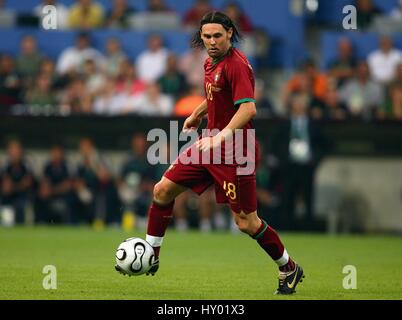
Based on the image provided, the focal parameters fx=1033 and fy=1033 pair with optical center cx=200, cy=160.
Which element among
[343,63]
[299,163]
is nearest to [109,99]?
[299,163]

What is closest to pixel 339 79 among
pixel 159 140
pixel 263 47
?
pixel 263 47

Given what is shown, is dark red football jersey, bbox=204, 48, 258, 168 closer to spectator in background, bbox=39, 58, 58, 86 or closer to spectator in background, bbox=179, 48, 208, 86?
spectator in background, bbox=179, 48, 208, 86

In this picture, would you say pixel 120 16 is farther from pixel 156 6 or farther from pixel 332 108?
pixel 332 108

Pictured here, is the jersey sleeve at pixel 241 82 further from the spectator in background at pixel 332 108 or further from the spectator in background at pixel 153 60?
the spectator in background at pixel 153 60

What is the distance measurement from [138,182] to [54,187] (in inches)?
57.5

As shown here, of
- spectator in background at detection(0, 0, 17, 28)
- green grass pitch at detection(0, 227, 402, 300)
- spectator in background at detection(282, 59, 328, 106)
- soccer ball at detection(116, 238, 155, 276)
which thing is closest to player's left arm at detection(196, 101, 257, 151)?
soccer ball at detection(116, 238, 155, 276)

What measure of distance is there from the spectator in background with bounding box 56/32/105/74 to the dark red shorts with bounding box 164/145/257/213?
10442 mm

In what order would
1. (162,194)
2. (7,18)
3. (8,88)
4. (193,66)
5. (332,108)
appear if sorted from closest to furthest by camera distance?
(162,194), (332,108), (8,88), (193,66), (7,18)

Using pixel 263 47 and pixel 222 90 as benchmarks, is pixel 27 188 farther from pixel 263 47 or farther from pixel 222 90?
pixel 222 90

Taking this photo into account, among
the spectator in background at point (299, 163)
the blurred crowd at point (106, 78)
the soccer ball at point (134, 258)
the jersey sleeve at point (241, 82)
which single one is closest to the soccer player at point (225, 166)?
the jersey sleeve at point (241, 82)

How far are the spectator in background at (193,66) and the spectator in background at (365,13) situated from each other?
3.24 metres

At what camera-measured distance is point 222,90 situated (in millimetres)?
9203

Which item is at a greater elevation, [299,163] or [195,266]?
[299,163]

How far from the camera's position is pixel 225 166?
927cm
